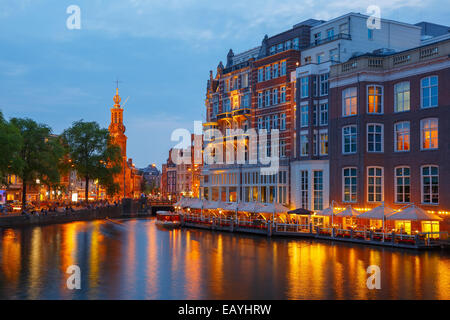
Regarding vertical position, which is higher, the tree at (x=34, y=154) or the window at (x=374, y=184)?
the tree at (x=34, y=154)

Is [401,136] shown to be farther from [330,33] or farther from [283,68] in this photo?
[283,68]

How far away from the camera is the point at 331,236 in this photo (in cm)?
4988

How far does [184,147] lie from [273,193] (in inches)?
4442

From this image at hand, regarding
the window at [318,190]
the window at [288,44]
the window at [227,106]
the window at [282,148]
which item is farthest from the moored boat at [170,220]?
the window at [288,44]

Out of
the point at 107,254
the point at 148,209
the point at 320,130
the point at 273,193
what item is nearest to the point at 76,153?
the point at 148,209

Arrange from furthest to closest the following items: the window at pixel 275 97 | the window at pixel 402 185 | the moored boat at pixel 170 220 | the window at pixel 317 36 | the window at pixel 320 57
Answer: the moored boat at pixel 170 220 → the window at pixel 275 97 → the window at pixel 317 36 → the window at pixel 320 57 → the window at pixel 402 185

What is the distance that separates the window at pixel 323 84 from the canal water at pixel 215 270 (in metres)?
19.4

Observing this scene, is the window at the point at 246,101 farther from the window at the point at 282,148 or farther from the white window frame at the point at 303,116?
the white window frame at the point at 303,116

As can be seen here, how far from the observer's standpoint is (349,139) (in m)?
54.3

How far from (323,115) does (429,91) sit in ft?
48.1

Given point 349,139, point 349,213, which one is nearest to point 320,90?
point 349,139

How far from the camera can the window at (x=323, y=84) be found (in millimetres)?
60500

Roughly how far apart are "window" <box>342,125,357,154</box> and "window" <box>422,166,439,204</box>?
25.6 ft
